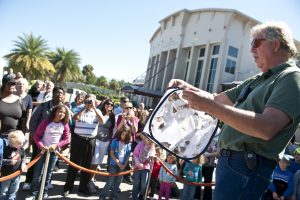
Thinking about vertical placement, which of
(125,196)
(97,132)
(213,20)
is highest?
(213,20)

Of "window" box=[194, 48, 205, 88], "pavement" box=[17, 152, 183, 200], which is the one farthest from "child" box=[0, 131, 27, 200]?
"window" box=[194, 48, 205, 88]

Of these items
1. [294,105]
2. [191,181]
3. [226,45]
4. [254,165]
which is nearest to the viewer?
[294,105]

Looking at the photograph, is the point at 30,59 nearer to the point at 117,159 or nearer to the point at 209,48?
the point at 209,48

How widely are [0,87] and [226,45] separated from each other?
27.3 metres

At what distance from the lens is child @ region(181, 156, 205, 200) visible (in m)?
6.26

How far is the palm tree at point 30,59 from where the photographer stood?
4059 cm

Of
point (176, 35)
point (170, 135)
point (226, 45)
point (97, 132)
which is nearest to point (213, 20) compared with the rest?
point (226, 45)

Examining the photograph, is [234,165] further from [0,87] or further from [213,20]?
[213,20]

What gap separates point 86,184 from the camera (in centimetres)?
627

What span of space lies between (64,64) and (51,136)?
57.6m

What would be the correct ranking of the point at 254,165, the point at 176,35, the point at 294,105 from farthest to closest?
the point at 176,35 < the point at 254,165 < the point at 294,105

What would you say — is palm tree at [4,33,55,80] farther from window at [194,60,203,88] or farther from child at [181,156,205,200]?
child at [181,156,205,200]

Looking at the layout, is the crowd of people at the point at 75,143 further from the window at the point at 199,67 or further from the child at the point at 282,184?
the window at the point at 199,67

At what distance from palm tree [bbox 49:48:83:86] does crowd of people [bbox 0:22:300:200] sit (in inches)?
2085
